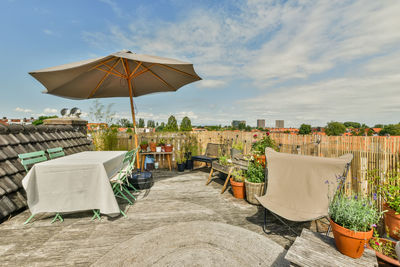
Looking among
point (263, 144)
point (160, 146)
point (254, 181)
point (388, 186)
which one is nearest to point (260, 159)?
point (254, 181)

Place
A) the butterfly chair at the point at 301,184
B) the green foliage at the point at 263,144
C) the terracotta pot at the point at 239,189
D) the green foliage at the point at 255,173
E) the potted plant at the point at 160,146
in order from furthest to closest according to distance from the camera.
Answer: the potted plant at the point at 160,146 < the green foliage at the point at 263,144 < the terracotta pot at the point at 239,189 < the green foliage at the point at 255,173 < the butterfly chair at the point at 301,184

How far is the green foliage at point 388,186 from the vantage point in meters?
1.93

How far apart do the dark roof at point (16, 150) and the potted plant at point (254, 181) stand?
390 centimetres

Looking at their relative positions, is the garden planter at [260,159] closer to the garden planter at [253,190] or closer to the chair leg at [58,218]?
the garden planter at [253,190]

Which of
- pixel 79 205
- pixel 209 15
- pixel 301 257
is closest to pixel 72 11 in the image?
pixel 209 15

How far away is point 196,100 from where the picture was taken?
12.5 metres

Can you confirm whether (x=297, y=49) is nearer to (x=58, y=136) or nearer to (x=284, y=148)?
(x=284, y=148)

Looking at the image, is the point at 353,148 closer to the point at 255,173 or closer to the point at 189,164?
the point at 255,173

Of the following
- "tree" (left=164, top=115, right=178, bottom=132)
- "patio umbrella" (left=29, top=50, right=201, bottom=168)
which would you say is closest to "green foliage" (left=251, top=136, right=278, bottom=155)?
"patio umbrella" (left=29, top=50, right=201, bottom=168)

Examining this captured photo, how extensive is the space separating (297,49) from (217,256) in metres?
6.23

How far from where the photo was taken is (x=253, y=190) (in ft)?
10.4

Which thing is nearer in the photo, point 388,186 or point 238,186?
point 388,186

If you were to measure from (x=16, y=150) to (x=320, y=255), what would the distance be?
4.52 meters

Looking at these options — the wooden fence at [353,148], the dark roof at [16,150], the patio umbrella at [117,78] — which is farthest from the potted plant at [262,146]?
the dark roof at [16,150]
